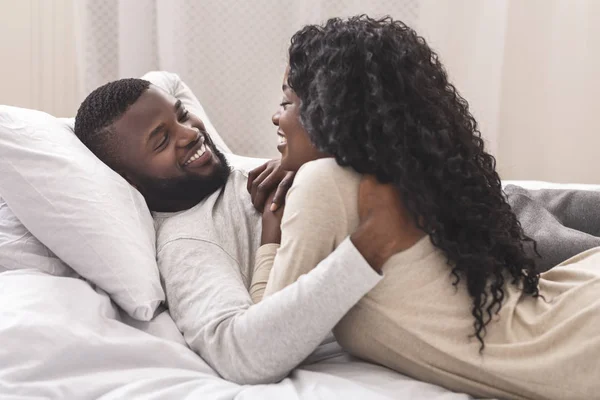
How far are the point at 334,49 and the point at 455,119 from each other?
0.69ft

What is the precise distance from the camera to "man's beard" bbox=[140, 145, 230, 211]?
1.37 metres

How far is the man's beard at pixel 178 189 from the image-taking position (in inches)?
53.9

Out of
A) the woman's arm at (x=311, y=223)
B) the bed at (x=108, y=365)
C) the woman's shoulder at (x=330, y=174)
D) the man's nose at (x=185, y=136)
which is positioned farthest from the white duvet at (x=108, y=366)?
the man's nose at (x=185, y=136)

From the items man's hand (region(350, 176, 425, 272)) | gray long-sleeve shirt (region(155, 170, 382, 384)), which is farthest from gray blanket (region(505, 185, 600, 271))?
gray long-sleeve shirt (region(155, 170, 382, 384))

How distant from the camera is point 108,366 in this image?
100 cm

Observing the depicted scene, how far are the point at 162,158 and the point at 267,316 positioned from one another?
516 millimetres

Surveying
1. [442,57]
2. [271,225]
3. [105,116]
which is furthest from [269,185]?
[442,57]

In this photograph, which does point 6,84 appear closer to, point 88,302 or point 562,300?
point 88,302

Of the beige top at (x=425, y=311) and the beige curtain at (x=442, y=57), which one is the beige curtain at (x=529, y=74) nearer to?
the beige curtain at (x=442, y=57)

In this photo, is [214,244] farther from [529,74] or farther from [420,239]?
[529,74]

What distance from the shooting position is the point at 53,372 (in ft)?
3.14

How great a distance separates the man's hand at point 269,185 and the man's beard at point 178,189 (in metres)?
0.08

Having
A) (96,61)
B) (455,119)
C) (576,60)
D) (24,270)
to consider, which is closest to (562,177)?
(576,60)

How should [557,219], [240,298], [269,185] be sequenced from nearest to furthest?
[240,298] → [269,185] → [557,219]
